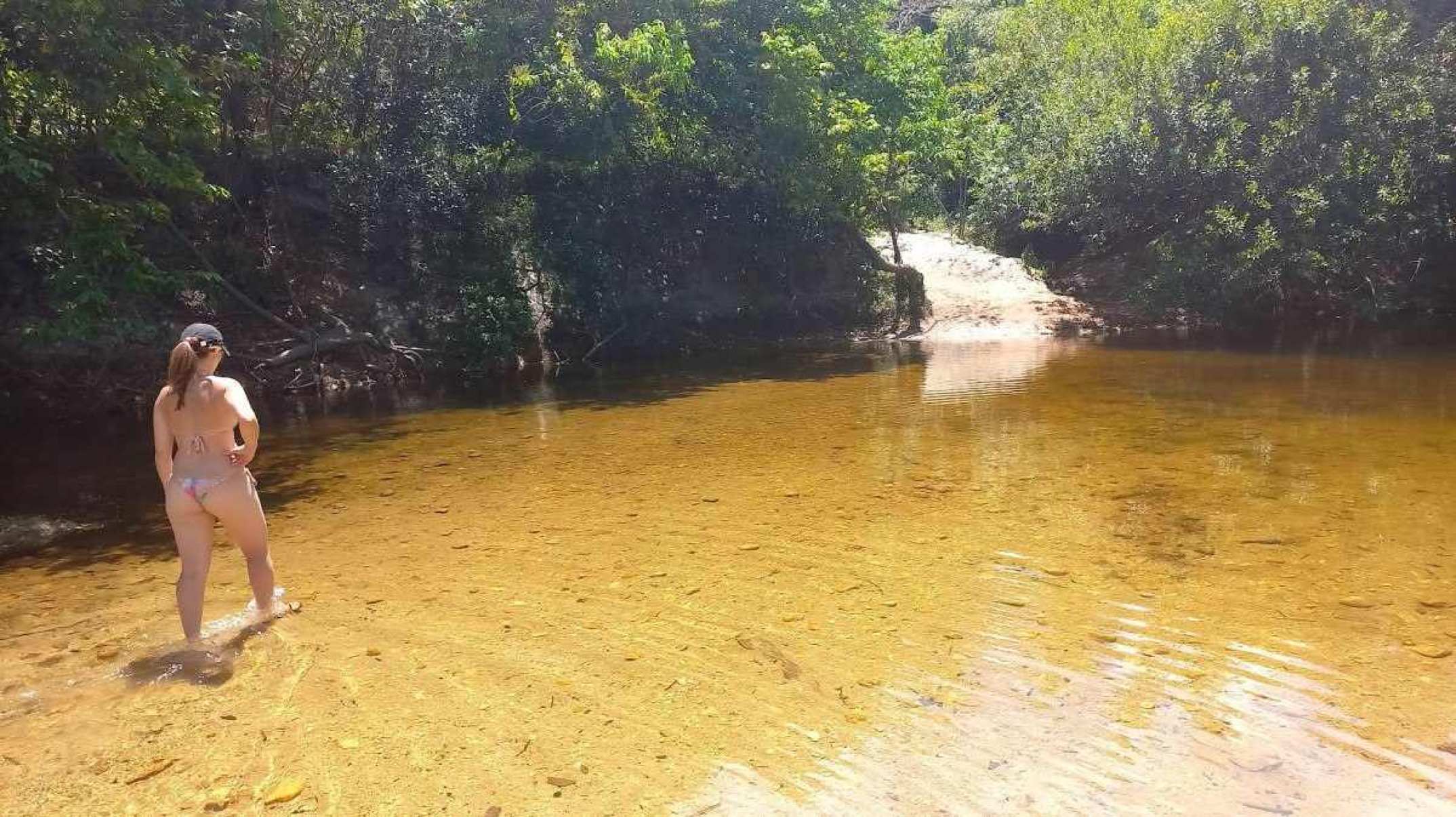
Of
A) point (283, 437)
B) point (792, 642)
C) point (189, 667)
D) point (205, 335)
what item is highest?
point (205, 335)

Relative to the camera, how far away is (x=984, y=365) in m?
17.1

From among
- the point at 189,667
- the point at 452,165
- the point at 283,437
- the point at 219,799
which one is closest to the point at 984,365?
the point at 452,165

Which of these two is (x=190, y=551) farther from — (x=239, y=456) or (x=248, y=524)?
(x=239, y=456)

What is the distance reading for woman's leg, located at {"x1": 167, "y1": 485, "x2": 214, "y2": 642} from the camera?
15.4 ft

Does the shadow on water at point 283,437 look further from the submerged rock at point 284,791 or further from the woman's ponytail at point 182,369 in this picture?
the submerged rock at point 284,791

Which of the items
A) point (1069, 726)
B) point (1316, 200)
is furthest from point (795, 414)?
point (1316, 200)

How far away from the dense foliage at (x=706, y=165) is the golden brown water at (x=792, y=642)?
323 inches

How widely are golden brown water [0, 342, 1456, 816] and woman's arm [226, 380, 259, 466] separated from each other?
3.46 feet

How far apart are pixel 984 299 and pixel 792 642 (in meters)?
21.6

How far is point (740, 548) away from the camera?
6.19 metres

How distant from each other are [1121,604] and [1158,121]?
21.6 metres

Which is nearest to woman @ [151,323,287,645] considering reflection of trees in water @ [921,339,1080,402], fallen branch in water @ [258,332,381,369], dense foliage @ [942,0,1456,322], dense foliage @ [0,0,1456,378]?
dense foliage @ [0,0,1456,378]

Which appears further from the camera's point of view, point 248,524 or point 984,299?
point 984,299

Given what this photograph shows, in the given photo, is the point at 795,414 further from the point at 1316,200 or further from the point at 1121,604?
the point at 1316,200
